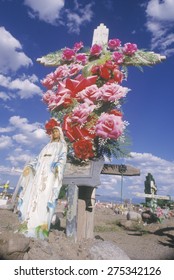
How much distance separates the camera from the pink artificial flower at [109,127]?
4395mm

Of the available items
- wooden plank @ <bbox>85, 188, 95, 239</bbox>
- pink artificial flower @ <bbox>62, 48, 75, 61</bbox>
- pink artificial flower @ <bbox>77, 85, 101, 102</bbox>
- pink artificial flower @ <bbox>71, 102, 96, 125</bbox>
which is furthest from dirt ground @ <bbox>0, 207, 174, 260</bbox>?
pink artificial flower @ <bbox>62, 48, 75, 61</bbox>

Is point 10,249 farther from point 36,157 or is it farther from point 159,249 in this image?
point 159,249

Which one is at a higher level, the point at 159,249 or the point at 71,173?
the point at 71,173

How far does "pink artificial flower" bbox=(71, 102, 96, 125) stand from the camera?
4.54 m

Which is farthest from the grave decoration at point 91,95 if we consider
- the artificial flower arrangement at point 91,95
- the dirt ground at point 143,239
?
the dirt ground at point 143,239

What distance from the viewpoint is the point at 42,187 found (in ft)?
13.9

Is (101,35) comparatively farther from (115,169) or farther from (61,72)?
(115,169)

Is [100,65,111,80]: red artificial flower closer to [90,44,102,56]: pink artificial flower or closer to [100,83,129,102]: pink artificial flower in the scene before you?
[100,83,129,102]: pink artificial flower

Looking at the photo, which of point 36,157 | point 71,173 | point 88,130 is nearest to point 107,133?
point 88,130

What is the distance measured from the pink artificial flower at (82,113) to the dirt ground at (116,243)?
Answer: 5.44 feet

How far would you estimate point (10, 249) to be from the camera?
329cm
